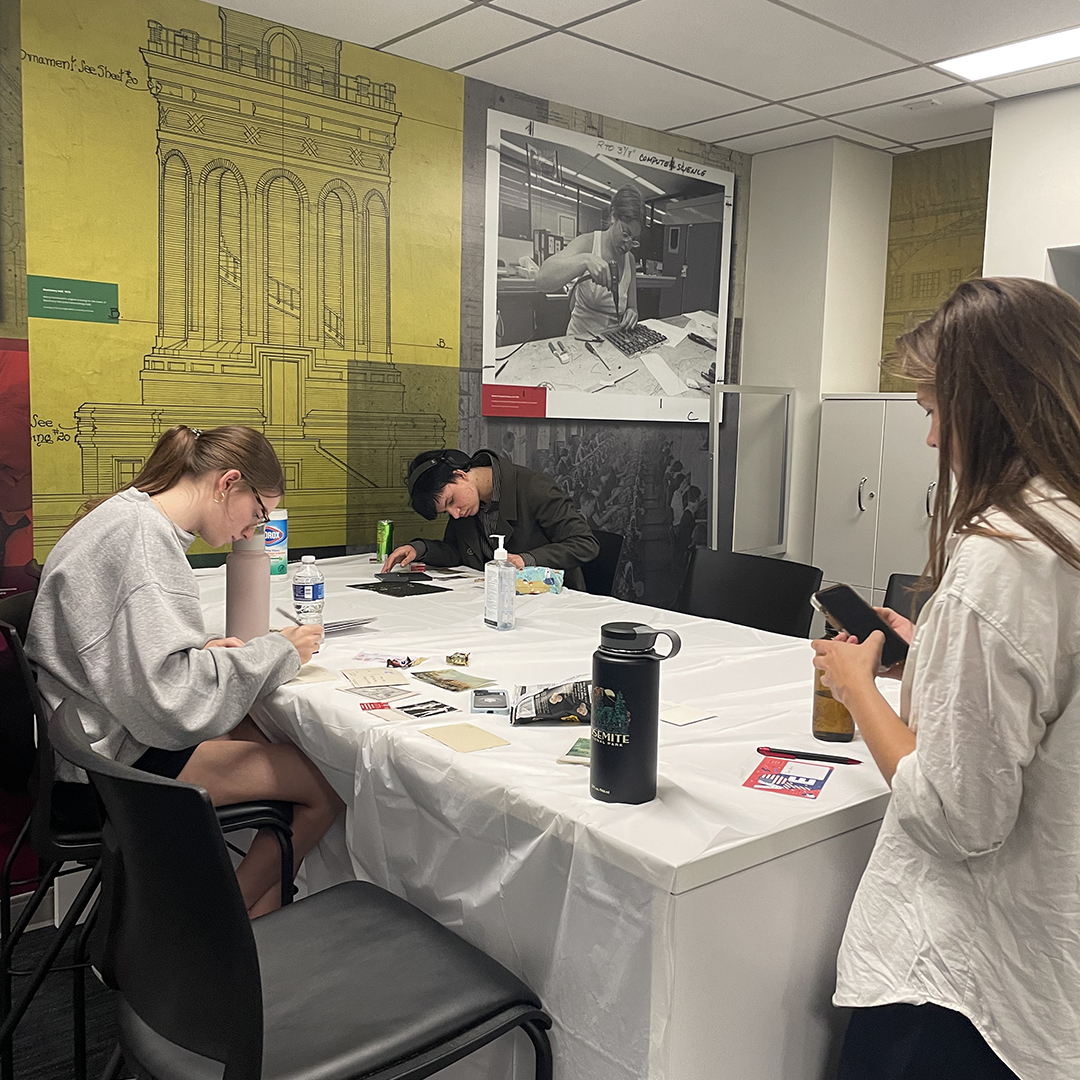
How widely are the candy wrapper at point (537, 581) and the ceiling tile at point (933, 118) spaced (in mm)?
2759

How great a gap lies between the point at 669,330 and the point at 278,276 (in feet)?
6.69

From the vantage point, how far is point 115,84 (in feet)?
10.2

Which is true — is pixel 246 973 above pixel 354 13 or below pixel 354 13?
below

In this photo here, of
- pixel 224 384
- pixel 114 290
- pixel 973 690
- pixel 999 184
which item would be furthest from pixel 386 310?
pixel 973 690

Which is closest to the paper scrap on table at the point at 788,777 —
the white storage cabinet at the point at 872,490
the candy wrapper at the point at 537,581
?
the candy wrapper at the point at 537,581

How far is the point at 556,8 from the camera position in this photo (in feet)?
10.8

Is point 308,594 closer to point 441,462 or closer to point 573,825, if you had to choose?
point 573,825

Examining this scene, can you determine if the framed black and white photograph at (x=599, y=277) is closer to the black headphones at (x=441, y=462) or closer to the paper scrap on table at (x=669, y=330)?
the paper scrap on table at (x=669, y=330)

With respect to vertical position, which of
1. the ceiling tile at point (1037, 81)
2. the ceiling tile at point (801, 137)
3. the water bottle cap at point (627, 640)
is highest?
the ceiling tile at point (801, 137)

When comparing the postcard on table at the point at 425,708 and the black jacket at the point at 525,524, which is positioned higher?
the black jacket at the point at 525,524

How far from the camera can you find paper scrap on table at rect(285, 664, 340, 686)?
6.34 ft

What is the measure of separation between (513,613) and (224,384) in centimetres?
156

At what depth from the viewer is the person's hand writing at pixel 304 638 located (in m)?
2.00

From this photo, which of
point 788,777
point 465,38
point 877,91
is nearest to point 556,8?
point 465,38
